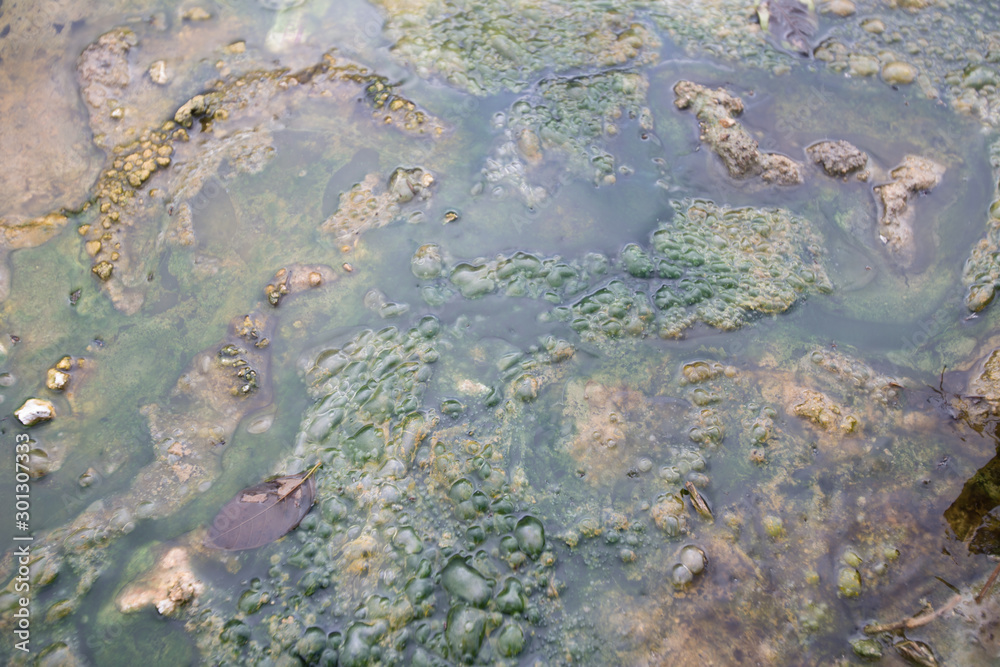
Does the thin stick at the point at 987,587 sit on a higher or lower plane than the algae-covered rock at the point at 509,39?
lower

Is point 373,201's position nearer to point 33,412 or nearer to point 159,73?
point 159,73

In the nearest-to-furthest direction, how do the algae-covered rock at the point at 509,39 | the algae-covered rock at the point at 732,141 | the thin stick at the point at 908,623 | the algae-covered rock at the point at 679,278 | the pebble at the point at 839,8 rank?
the thin stick at the point at 908,623 < the algae-covered rock at the point at 679,278 < the algae-covered rock at the point at 732,141 < the algae-covered rock at the point at 509,39 < the pebble at the point at 839,8

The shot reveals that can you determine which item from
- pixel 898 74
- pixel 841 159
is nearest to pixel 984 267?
pixel 841 159

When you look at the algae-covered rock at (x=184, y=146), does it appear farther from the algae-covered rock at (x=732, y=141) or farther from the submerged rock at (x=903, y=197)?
the submerged rock at (x=903, y=197)

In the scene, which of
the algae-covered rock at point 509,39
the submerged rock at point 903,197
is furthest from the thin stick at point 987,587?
the algae-covered rock at point 509,39

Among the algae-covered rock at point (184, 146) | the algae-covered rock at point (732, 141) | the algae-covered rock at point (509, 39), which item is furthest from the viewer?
the algae-covered rock at point (509, 39)

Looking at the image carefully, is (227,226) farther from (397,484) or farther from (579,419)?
(579,419)

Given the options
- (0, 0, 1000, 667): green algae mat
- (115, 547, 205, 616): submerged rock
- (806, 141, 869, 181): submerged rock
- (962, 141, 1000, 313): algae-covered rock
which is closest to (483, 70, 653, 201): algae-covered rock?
(0, 0, 1000, 667): green algae mat
